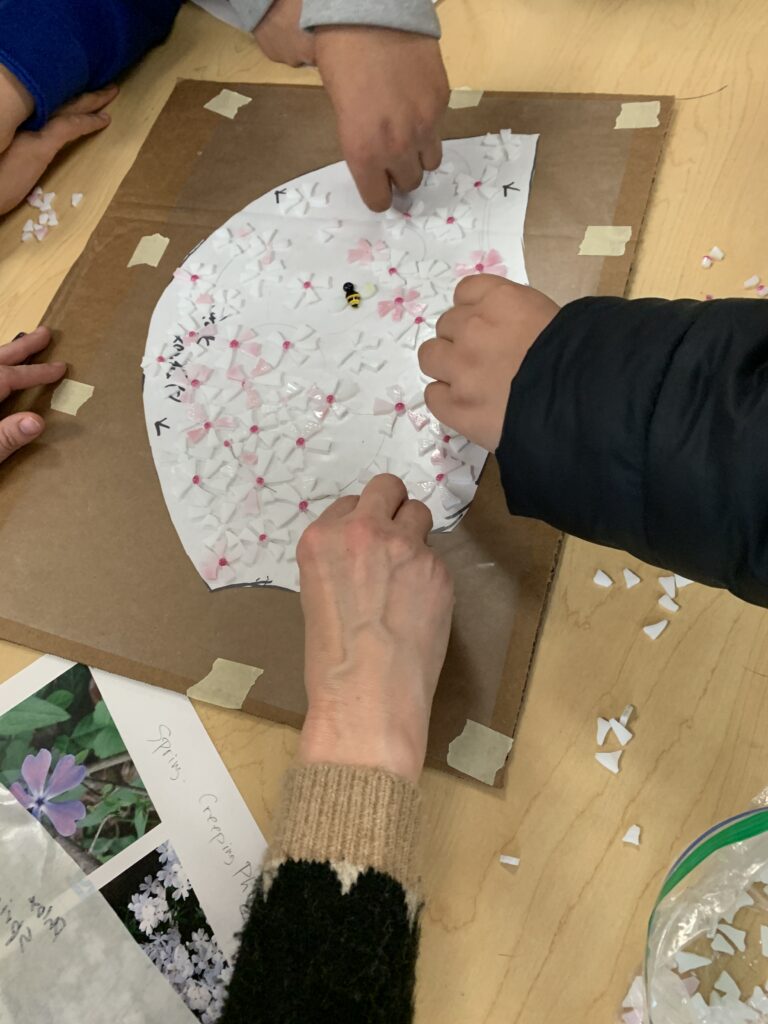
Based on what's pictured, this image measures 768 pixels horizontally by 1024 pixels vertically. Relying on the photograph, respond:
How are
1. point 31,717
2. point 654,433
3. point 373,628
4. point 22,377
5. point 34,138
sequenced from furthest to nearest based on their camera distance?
point 34,138, point 22,377, point 31,717, point 373,628, point 654,433

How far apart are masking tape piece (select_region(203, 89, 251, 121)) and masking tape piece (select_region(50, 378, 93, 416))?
0.32 metres

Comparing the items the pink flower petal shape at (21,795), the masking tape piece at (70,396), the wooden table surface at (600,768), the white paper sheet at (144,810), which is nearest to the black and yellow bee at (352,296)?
the wooden table surface at (600,768)

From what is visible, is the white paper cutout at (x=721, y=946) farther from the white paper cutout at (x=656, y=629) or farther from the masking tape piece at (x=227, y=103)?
the masking tape piece at (x=227, y=103)

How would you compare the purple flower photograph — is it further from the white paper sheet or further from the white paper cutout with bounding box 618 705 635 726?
the white paper cutout with bounding box 618 705 635 726

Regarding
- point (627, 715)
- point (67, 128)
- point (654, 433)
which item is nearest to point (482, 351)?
point (654, 433)

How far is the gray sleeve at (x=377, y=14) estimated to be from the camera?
0.62 meters

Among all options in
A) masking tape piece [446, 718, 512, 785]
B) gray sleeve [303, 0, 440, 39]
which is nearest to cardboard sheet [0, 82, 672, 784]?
masking tape piece [446, 718, 512, 785]

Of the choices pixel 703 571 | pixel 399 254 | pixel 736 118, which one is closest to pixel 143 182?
pixel 399 254

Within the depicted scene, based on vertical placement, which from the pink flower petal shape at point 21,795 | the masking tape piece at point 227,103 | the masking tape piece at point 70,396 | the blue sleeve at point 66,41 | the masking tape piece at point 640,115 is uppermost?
the masking tape piece at point 640,115

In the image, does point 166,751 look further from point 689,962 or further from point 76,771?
point 689,962

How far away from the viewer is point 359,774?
0.47 metres

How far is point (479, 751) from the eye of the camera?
21.0 inches

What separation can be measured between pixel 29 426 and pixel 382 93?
411mm

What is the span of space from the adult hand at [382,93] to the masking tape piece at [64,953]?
59cm
